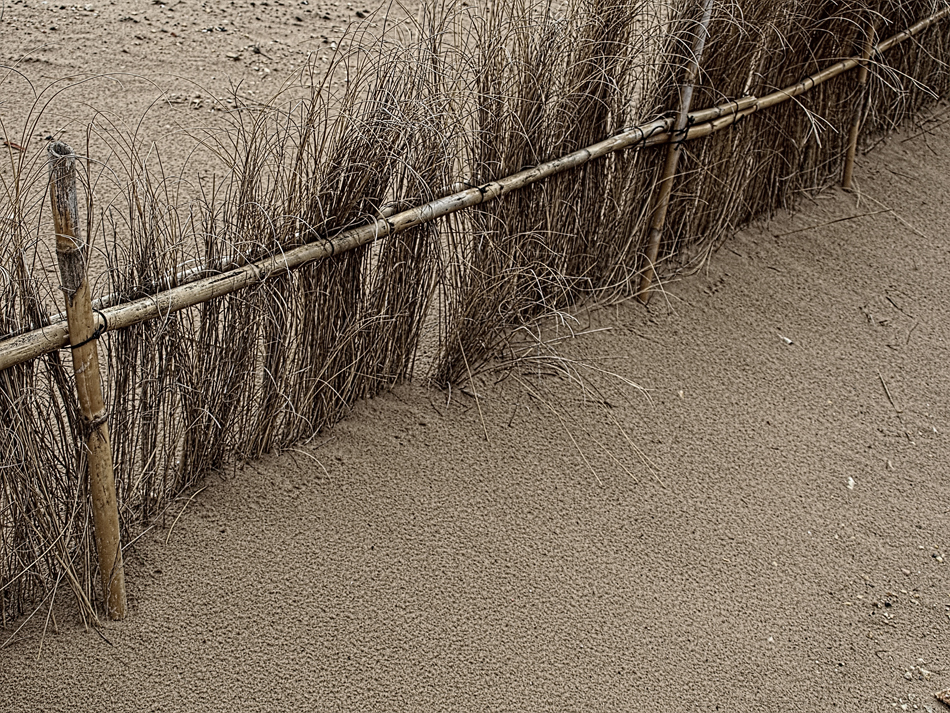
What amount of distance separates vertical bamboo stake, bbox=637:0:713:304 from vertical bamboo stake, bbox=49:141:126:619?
5.68 ft

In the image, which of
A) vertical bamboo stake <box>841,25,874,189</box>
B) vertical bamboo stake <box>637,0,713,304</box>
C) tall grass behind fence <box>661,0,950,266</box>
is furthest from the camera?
vertical bamboo stake <box>841,25,874,189</box>

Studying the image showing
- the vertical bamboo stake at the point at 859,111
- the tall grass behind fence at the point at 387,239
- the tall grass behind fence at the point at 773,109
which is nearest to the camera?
the tall grass behind fence at the point at 387,239

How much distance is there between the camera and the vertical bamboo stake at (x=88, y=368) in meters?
1.52

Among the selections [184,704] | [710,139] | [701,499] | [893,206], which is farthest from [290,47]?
[184,704]

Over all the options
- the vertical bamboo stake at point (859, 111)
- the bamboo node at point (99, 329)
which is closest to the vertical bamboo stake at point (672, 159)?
the vertical bamboo stake at point (859, 111)

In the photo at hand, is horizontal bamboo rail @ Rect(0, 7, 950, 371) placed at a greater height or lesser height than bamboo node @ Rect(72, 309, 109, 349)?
greater

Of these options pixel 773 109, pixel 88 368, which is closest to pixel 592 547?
pixel 88 368

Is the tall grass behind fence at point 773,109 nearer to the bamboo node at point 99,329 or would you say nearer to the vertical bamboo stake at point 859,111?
the vertical bamboo stake at point 859,111

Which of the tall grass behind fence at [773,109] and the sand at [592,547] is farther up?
the tall grass behind fence at [773,109]

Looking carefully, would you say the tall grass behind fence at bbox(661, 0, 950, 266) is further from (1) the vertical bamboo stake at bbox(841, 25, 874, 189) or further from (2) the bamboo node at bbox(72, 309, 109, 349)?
(2) the bamboo node at bbox(72, 309, 109, 349)

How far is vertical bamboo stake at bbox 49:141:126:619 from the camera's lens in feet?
4.98

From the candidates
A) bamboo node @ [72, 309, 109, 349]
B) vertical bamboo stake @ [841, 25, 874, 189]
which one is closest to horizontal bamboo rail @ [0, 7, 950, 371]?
bamboo node @ [72, 309, 109, 349]

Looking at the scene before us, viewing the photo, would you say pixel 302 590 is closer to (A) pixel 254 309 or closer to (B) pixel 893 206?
(A) pixel 254 309

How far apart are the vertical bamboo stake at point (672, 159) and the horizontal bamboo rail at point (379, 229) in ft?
0.11
